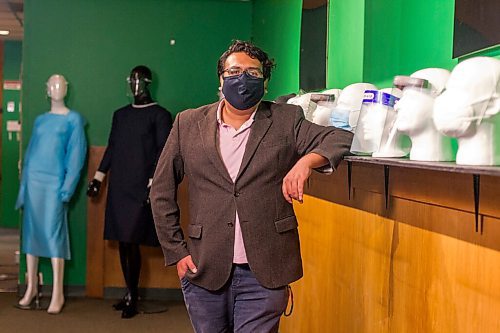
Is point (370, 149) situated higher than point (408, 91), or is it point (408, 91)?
point (408, 91)

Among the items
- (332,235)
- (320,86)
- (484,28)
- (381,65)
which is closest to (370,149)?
(484,28)

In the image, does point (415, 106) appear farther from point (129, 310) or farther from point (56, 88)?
point (56, 88)

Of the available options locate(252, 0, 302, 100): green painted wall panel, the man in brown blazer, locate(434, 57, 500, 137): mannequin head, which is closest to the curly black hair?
the man in brown blazer

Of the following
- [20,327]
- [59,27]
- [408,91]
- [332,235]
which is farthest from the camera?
[59,27]

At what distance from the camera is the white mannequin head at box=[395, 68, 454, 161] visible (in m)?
2.15

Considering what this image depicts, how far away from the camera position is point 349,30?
3479 mm

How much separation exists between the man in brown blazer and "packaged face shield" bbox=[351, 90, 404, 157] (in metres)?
0.05

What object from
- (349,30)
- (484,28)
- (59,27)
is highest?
(59,27)

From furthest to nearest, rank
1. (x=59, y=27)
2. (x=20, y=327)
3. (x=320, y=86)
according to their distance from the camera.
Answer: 1. (x=59, y=27)
2. (x=20, y=327)
3. (x=320, y=86)

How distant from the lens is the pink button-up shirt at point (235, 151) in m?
2.38

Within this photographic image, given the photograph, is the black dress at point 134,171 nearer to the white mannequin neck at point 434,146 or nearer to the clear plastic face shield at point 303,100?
the clear plastic face shield at point 303,100

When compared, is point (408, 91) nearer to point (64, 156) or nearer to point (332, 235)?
point (332, 235)

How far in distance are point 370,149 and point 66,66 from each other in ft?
13.3

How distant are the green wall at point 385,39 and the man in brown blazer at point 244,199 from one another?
49cm
